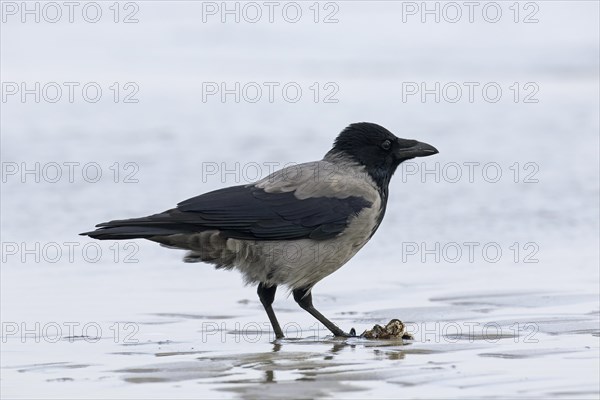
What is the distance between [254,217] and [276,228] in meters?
0.16

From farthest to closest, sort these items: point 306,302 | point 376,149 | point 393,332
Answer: point 376,149, point 306,302, point 393,332

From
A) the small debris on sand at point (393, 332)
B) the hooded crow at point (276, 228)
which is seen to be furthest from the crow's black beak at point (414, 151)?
the small debris on sand at point (393, 332)

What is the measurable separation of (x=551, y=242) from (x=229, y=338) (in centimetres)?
425

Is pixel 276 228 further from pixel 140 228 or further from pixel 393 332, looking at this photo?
pixel 393 332

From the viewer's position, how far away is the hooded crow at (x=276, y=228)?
7863 millimetres

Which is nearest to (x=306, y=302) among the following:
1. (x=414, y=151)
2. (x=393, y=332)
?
(x=393, y=332)

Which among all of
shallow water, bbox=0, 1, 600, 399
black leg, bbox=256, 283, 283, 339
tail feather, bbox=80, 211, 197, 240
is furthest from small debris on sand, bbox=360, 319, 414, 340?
tail feather, bbox=80, 211, 197, 240

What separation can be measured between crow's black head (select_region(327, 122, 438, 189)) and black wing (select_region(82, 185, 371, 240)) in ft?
1.36

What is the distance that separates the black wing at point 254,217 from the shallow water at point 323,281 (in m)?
0.48

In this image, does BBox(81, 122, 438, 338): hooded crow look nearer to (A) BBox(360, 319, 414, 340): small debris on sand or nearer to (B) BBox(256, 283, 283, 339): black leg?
(B) BBox(256, 283, 283, 339): black leg

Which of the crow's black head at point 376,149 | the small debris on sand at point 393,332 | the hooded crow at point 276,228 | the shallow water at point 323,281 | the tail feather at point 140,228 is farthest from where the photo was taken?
the crow's black head at point 376,149

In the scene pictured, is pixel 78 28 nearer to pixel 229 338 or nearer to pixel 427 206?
pixel 427 206

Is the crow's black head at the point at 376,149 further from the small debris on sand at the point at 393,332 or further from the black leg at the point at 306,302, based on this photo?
the small debris on sand at the point at 393,332

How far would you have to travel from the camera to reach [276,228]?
8.00 meters
